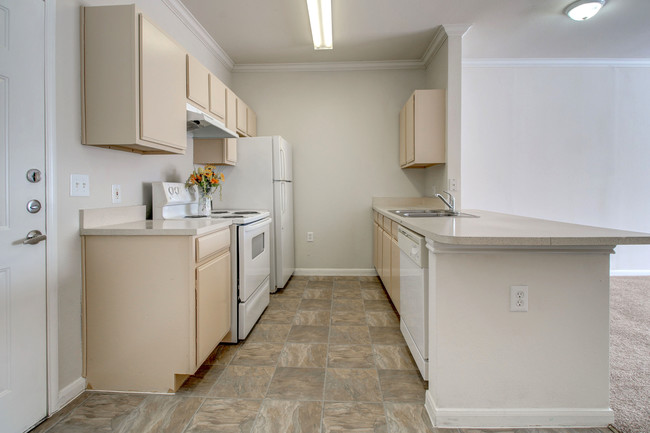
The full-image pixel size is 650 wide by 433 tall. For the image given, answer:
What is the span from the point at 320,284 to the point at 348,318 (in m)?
1.07

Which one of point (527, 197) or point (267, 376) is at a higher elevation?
point (527, 197)

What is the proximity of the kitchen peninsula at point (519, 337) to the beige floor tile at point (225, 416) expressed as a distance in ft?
2.81

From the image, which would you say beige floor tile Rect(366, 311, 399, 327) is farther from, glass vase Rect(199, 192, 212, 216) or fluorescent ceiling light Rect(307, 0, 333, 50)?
fluorescent ceiling light Rect(307, 0, 333, 50)

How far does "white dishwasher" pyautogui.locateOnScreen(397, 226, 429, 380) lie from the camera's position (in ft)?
5.73

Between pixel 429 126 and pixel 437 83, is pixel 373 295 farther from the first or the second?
pixel 437 83

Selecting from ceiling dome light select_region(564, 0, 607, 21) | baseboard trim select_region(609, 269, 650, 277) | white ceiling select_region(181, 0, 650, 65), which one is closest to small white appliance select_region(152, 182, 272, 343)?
white ceiling select_region(181, 0, 650, 65)

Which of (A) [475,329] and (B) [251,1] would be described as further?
Result: (B) [251,1]

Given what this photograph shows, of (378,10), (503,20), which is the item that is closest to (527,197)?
(503,20)

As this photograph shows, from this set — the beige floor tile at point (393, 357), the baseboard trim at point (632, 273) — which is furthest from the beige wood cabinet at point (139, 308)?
the baseboard trim at point (632, 273)

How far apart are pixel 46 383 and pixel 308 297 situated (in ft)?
7.09

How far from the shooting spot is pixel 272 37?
11.3 ft

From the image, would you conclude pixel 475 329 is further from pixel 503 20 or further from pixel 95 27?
pixel 503 20

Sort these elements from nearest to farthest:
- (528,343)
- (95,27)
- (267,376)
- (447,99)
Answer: (528,343), (95,27), (267,376), (447,99)

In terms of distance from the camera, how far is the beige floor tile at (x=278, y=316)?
9.21ft
